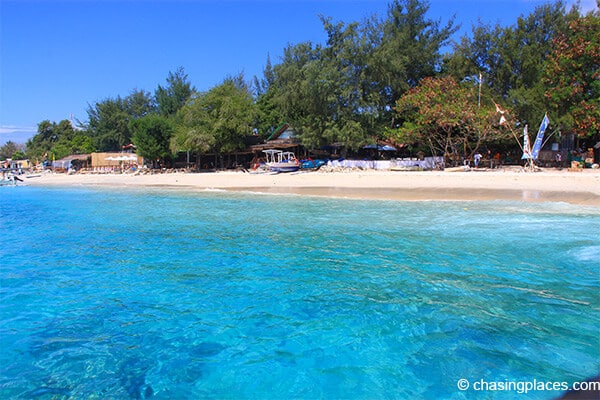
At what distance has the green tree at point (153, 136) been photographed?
42.6m

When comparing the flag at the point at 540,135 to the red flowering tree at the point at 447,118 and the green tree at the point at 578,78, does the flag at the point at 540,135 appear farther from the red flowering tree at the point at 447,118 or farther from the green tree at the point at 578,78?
the red flowering tree at the point at 447,118

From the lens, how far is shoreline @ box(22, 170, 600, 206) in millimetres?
17484

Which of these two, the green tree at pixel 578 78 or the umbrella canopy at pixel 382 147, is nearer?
the green tree at pixel 578 78

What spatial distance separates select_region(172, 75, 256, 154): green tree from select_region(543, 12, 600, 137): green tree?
953 inches

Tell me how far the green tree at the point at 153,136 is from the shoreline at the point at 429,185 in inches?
531

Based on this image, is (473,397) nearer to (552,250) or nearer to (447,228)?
(552,250)

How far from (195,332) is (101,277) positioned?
3.33m

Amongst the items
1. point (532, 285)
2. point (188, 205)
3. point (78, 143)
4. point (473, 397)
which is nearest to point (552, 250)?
point (532, 285)

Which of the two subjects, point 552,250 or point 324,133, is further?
point 324,133

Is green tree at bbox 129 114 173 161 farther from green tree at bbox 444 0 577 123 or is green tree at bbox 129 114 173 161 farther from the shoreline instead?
green tree at bbox 444 0 577 123

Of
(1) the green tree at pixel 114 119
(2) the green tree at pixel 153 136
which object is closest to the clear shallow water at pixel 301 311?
(2) the green tree at pixel 153 136

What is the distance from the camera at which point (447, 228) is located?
11.0m

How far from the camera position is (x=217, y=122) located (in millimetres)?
36938

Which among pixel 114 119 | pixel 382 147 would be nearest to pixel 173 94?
pixel 114 119
